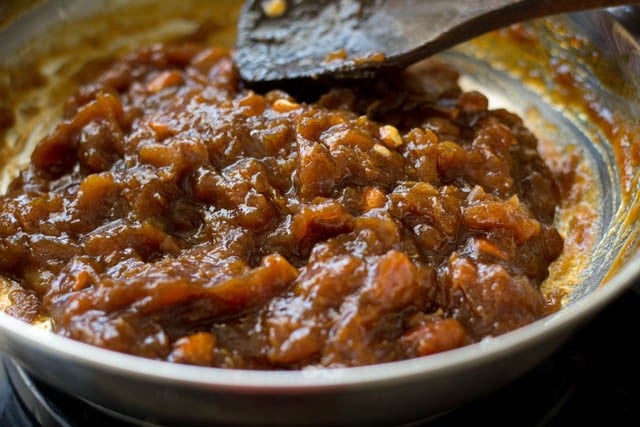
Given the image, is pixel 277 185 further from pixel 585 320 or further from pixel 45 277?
pixel 585 320

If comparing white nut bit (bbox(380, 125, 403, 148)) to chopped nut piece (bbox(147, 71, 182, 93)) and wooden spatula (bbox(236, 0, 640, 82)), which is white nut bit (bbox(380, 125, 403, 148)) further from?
chopped nut piece (bbox(147, 71, 182, 93))

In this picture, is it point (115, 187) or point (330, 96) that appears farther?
point (330, 96)

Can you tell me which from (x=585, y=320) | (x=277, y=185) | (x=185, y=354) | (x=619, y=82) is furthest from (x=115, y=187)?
(x=619, y=82)

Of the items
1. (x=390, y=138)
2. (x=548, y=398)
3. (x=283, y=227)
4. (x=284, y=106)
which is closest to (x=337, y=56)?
(x=284, y=106)

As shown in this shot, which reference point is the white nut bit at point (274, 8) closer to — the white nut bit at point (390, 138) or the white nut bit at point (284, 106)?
the white nut bit at point (284, 106)

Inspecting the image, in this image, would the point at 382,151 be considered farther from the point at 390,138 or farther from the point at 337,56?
the point at 337,56

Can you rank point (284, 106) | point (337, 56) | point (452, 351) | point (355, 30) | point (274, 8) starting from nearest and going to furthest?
1. point (452, 351)
2. point (284, 106)
3. point (337, 56)
4. point (355, 30)
5. point (274, 8)
